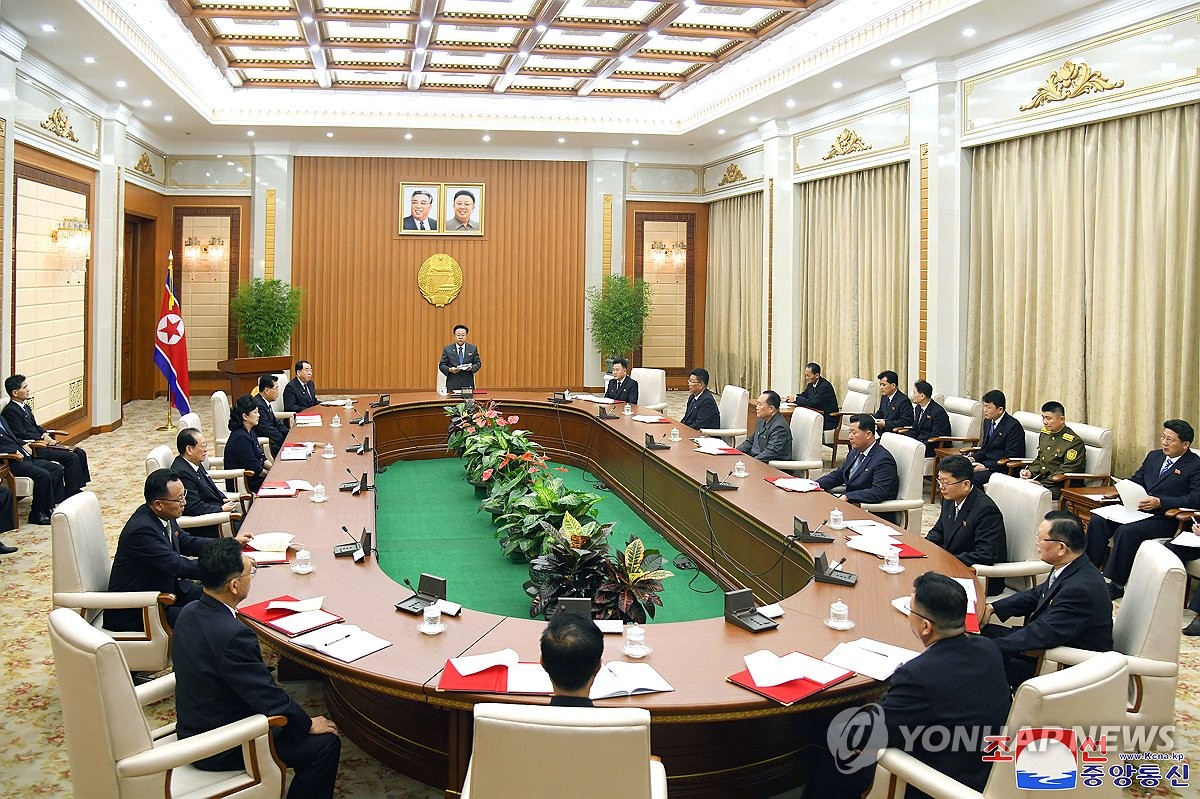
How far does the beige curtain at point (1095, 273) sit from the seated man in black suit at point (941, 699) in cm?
494

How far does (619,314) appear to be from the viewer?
13.7 metres

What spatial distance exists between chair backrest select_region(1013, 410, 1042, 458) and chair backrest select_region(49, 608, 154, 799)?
6354mm

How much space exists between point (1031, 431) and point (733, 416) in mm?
2493

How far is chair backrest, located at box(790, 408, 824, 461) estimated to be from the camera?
23.4 ft

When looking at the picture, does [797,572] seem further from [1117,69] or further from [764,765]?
[1117,69]

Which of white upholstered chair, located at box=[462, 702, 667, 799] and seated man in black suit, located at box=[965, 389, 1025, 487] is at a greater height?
seated man in black suit, located at box=[965, 389, 1025, 487]

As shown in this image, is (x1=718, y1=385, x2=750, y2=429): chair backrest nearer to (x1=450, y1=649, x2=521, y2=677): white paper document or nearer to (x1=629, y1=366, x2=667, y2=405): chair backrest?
(x1=629, y1=366, x2=667, y2=405): chair backrest

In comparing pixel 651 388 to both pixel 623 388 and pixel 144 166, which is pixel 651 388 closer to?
pixel 623 388

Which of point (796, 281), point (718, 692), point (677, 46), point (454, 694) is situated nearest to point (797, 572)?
point (718, 692)

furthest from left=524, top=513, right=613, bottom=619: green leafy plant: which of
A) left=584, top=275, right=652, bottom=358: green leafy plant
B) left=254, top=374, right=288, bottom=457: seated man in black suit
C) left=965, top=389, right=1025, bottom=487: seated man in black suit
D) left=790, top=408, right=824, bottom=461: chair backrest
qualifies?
left=584, top=275, right=652, bottom=358: green leafy plant

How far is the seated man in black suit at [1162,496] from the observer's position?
557 cm

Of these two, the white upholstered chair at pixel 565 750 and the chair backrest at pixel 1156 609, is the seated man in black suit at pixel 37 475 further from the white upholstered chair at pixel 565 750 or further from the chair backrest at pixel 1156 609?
the chair backrest at pixel 1156 609

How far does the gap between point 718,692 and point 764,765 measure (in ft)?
1.60

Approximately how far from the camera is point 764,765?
315 cm
